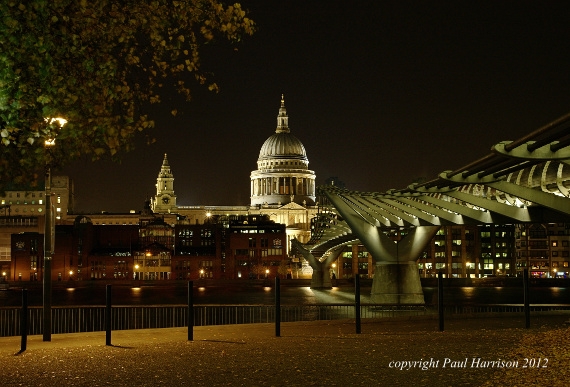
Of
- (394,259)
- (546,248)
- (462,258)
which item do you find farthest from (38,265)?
(394,259)

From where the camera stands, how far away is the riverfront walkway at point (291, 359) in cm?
1034

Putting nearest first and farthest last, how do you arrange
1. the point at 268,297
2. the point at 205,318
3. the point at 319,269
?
1. the point at 205,318
2. the point at 268,297
3. the point at 319,269

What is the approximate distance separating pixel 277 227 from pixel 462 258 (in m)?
32.0

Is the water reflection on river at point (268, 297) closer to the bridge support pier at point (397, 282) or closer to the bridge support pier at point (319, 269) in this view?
the bridge support pier at point (319, 269)

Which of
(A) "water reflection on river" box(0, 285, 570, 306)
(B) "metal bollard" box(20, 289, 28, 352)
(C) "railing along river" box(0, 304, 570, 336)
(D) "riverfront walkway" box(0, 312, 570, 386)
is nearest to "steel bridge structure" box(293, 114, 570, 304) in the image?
(C) "railing along river" box(0, 304, 570, 336)

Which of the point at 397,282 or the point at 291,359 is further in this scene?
the point at 397,282

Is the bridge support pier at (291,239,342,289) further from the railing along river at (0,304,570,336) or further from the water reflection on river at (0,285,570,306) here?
the railing along river at (0,304,570,336)

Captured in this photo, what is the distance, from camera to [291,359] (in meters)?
12.1

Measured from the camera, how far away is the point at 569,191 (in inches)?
961

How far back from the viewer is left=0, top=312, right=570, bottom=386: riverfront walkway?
33.9 ft

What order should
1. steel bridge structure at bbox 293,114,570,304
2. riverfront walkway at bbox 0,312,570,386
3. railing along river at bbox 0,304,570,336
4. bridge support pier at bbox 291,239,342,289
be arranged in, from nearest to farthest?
riverfront walkway at bbox 0,312,570,386 → steel bridge structure at bbox 293,114,570,304 → railing along river at bbox 0,304,570,336 → bridge support pier at bbox 291,239,342,289

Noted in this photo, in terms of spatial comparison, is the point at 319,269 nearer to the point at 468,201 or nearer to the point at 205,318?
the point at 205,318

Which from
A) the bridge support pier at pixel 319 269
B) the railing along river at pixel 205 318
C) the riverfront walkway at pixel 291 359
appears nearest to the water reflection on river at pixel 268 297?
the bridge support pier at pixel 319 269

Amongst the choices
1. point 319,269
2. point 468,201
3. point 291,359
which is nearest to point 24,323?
point 291,359
